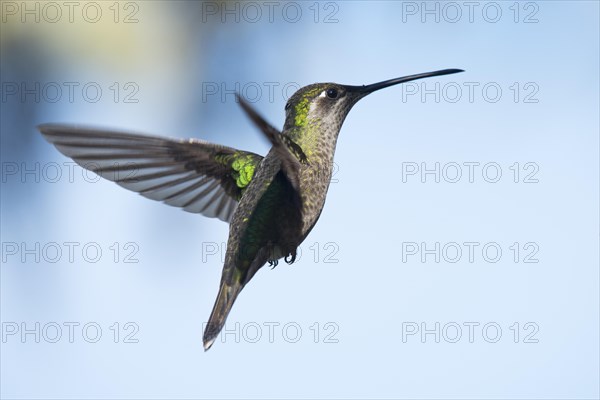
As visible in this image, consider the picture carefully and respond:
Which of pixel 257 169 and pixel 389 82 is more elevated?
pixel 389 82

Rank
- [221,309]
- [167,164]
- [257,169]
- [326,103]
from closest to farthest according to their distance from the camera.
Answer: [221,309], [326,103], [257,169], [167,164]

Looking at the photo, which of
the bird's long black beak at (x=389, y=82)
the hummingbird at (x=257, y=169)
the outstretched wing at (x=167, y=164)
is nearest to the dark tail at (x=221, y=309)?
the hummingbird at (x=257, y=169)

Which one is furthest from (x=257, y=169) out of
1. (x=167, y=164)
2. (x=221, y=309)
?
(x=221, y=309)

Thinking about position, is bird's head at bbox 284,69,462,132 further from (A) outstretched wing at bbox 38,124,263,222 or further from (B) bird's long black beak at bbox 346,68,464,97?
(A) outstretched wing at bbox 38,124,263,222

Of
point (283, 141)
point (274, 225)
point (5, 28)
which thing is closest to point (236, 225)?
point (274, 225)

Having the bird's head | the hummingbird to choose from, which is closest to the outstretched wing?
the hummingbird

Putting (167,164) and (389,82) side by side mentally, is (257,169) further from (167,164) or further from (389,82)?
(389,82)

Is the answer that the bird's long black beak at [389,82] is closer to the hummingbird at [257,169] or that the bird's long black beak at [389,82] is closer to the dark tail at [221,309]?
the hummingbird at [257,169]
